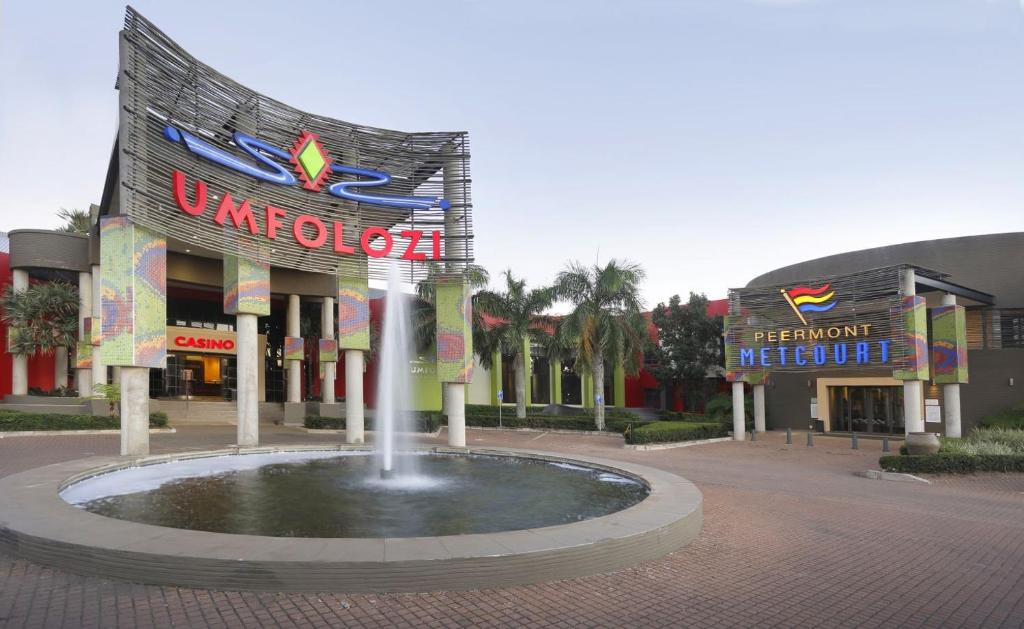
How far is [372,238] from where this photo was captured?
25.3 metres

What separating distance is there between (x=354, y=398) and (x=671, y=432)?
13288mm

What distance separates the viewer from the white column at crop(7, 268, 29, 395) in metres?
33.6

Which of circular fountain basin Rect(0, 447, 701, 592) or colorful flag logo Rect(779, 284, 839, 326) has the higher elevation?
colorful flag logo Rect(779, 284, 839, 326)

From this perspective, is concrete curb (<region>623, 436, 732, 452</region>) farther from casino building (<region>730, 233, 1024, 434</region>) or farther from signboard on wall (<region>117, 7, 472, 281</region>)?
signboard on wall (<region>117, 7, 472, 281</region>)

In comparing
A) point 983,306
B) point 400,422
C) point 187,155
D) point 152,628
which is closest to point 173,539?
point 152,628

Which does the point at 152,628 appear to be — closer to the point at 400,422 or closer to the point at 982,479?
the point at 982,479

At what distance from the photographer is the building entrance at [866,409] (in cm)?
3300

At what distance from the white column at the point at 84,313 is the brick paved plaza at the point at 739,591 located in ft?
98.4

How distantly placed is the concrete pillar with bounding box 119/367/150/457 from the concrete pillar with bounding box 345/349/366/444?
7.60m

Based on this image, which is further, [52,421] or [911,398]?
[911,398]

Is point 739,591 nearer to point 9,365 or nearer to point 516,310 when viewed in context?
point 516,310

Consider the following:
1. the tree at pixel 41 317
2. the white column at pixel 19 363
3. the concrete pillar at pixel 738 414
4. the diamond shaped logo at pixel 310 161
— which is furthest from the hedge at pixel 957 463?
the white column at pixel 19 363

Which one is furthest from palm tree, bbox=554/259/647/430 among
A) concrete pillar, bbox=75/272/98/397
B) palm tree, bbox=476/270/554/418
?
concrete pillar, bbox=75/272/98/397

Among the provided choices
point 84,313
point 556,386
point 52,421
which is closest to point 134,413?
point 52,421
